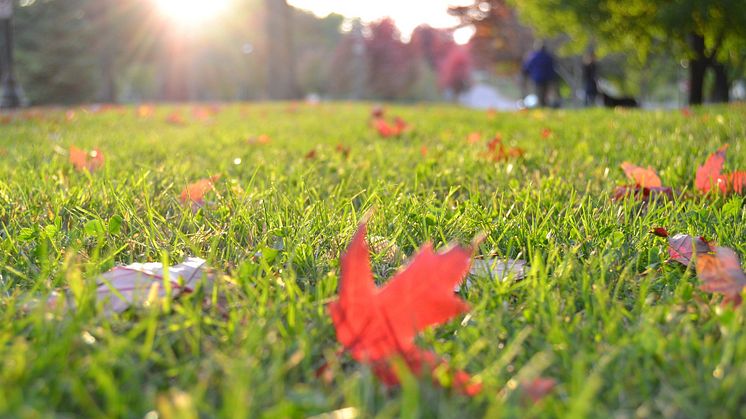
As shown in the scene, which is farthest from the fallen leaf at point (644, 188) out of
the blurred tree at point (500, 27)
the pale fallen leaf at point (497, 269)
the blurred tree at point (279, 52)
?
the blurred tree at point (500, 27)

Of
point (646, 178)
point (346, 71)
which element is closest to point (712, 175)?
point (646, 178)

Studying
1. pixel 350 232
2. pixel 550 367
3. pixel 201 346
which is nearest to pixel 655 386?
pixel 550 367

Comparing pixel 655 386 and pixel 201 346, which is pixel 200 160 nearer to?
pixel 201 346

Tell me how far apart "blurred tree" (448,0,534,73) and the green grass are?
29406 mm

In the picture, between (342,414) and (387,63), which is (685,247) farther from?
(387,63)

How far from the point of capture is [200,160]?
127 inches

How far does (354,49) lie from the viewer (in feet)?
191

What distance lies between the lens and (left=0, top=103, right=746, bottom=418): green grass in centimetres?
80

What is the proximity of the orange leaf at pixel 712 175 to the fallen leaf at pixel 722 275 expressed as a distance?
95 centimetres

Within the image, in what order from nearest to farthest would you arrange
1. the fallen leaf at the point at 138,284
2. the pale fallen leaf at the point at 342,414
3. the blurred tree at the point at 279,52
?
the pale fallen leaf at the point at 342,414
the fallen leaf at the point at 138,284
the blurred tree at the point at 279,52

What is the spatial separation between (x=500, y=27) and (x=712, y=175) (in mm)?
30796

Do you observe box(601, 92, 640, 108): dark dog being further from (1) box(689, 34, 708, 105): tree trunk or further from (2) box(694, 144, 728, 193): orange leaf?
(2) box(694, 144, 728, 193): orange leaf

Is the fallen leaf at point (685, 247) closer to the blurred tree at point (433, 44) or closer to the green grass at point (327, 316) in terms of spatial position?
the green grass at point (327, 316)

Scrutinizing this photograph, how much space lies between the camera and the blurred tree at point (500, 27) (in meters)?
30.1
